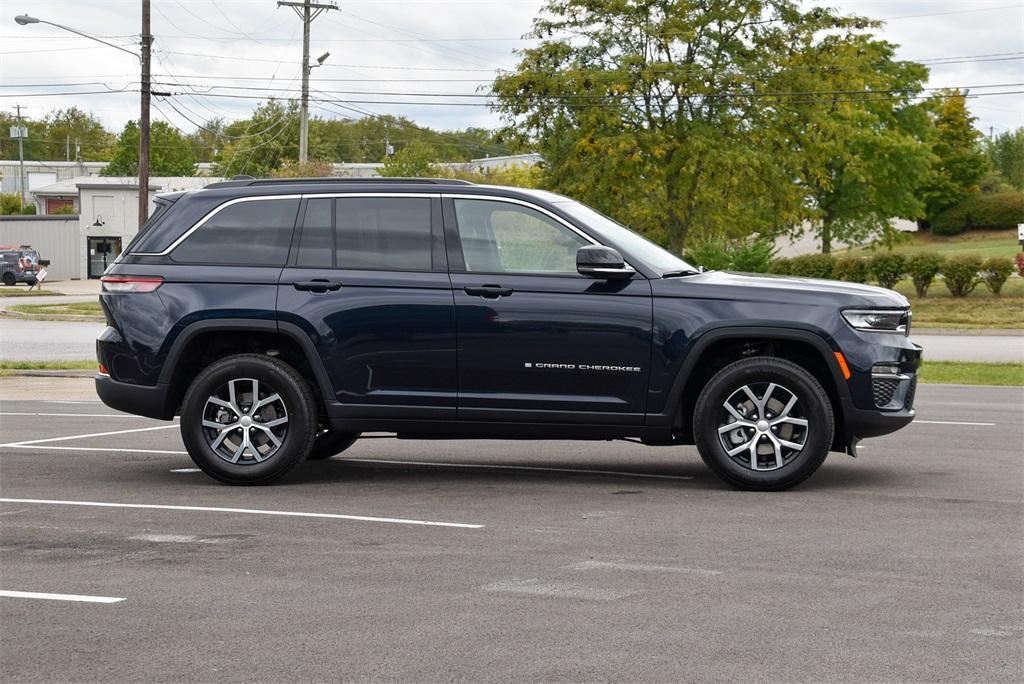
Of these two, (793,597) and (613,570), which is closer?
(793,597)

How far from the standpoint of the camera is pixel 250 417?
30.0 ft

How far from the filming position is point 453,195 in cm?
914

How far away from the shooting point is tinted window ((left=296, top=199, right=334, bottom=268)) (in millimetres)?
9211

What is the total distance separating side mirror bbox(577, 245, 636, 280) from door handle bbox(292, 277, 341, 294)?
1.62 meters

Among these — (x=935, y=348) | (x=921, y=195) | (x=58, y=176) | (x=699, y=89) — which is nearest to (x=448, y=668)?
(x=935, y=348)

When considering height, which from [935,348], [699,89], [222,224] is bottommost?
[935,348]

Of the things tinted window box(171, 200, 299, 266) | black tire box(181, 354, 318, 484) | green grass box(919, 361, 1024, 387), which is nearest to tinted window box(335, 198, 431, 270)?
tinted window box(171, 200, 299, 266)

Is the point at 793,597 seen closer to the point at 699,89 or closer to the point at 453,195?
the point at 453,195

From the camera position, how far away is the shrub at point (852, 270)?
4003 centimetres

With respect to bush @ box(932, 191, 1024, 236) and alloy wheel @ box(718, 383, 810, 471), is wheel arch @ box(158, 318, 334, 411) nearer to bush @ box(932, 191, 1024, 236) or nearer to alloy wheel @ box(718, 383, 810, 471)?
alloy wheel @ box(718, 383, 810, 471)

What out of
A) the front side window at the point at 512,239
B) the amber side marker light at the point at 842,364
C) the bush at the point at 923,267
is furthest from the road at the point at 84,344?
the front side window at the point at 512,239

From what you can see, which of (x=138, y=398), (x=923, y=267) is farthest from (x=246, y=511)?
(x=923, y=267)

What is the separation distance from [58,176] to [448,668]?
131m

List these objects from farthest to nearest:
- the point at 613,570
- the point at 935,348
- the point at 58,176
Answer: the point at 58,176, the point at 935,348, the point at 613,570
